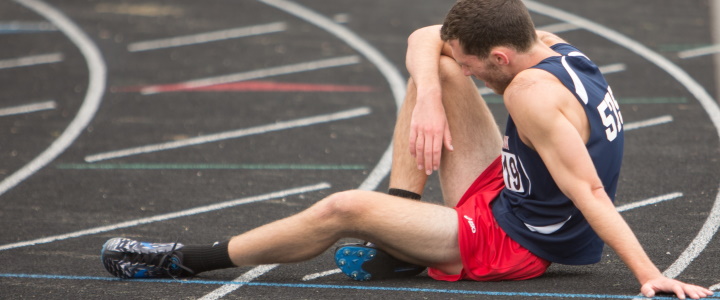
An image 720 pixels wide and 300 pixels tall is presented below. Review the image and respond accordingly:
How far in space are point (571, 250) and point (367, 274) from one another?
41.8 inches

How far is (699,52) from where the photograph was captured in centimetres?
1152

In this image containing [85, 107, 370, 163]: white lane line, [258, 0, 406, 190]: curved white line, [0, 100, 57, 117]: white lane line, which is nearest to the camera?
[258, 0, 406, 190]: curved white line

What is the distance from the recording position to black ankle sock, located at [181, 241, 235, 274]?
520 cm

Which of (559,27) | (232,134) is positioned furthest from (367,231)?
(559,27)

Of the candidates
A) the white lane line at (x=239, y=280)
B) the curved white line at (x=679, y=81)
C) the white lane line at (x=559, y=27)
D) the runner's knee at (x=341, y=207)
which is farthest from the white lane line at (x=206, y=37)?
the runner's knee at (x=341, y=207)

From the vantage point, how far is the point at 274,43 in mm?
12852

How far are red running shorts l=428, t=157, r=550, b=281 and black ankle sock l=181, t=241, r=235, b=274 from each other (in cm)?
117

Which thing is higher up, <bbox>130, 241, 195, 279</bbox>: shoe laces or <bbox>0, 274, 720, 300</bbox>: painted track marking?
<bbox>130, 241, 195, 279</bbox>: shoe laces

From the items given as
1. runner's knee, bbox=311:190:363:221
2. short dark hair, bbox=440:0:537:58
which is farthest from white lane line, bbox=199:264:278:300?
short dark hair, bbox=440:0:537:58

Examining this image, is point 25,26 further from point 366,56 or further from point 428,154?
point 428,154

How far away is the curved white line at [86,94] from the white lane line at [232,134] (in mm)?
472

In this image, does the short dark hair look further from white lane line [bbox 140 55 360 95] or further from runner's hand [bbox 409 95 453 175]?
white lane line [bbox 140 55 360 95]

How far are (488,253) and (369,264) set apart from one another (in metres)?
0.63

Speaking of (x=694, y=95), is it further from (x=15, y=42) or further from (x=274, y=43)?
(x=15, y=42)
